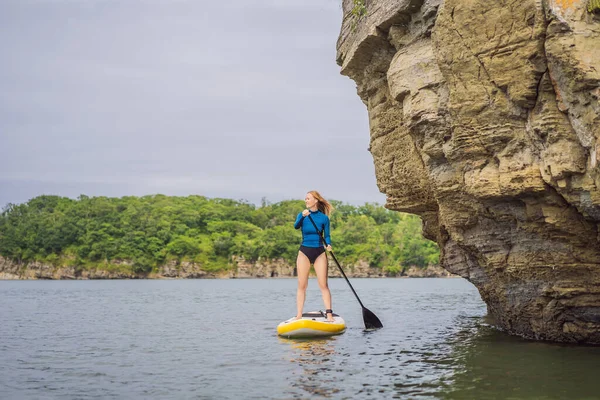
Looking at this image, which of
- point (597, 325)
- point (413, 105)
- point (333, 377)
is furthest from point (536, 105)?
point (333, 377)

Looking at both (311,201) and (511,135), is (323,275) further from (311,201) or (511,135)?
(511,135)

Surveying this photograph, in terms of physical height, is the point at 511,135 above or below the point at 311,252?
above

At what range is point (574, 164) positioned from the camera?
894 cm

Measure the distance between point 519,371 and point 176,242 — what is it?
110 m

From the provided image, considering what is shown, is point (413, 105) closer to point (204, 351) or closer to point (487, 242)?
point (487, 242)

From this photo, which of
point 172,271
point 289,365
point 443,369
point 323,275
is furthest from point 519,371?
point 172,271

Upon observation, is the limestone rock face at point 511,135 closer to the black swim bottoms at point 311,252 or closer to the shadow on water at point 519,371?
the shadow on water at point 519,371

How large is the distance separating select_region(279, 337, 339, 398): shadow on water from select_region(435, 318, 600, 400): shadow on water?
1472mm

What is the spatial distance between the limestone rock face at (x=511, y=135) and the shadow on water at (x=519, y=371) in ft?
2.62

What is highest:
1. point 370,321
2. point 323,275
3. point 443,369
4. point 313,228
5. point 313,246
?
point 313,228

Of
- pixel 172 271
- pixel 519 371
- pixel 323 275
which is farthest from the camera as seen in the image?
pixel 172 271

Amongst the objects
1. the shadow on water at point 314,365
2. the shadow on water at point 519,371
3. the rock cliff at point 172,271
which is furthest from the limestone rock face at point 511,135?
the rock cliff at point 172,271

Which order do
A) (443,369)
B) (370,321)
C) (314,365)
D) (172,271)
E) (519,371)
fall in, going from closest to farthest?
(519,371) → (443,369) → (314,365) → (370,321) → (172,271)

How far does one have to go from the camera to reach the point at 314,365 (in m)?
9.77
